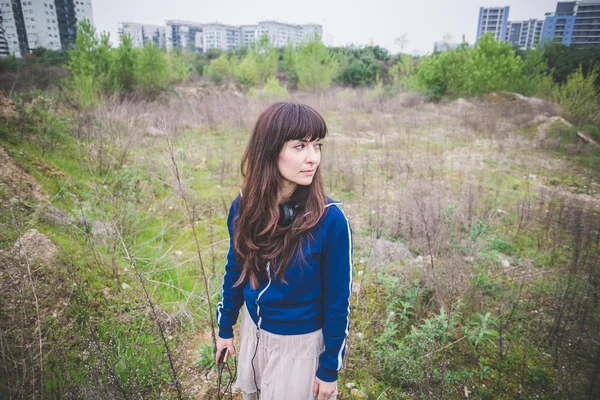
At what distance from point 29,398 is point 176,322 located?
37.5 inches

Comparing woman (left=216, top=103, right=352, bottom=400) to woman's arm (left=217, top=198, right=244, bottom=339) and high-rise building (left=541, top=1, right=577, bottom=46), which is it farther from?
high-rise building (left=541, top=1, right=577, bottom=46)

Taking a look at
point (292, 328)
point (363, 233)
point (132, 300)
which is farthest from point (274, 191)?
point (363, 233)

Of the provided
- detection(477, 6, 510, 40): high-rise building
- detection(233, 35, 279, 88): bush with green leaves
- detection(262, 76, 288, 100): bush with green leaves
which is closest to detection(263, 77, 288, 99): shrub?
detection(262, 76, 288, 100): bush with green leaves

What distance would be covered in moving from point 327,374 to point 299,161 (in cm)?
88

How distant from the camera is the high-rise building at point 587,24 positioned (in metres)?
15.2

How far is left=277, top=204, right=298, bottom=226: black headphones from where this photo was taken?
4.02 feet

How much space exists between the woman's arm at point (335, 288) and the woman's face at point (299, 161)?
0.17 m

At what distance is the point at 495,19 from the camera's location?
8362 cm

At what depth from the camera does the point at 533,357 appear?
223cm

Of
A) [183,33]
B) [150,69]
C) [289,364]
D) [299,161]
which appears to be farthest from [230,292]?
[183,33]

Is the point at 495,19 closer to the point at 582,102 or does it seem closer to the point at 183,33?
the point at 183,33

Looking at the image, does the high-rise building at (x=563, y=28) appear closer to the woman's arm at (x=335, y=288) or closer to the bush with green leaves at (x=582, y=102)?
the bush with green leaves at (x=582, y=102)

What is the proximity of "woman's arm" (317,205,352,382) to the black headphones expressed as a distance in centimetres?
16

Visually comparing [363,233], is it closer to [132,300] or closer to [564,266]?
[564,266]
